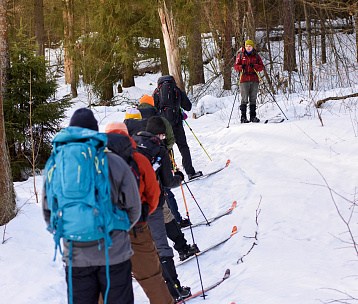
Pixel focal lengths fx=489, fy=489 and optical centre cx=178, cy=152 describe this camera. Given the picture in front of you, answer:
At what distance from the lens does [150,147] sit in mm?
4656

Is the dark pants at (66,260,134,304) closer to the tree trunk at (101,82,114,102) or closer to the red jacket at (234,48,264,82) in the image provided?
the red jacket at (234,48,264,82)

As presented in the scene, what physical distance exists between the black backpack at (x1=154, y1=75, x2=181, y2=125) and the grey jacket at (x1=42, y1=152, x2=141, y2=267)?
497 centimetres

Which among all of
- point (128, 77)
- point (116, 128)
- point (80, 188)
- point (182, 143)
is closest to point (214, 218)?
point (182, 143)

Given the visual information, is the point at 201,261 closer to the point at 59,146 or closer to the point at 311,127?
the point at 59,146

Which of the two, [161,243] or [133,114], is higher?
[133,114]

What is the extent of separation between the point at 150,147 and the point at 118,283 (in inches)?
65.1

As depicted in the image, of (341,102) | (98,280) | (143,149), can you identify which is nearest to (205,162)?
(341,102)

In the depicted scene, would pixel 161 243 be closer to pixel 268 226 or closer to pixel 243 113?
pixel 268 226

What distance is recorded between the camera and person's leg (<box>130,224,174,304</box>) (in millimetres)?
4020

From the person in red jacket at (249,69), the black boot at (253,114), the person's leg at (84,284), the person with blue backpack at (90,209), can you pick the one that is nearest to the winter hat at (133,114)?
the person with blue backpack at (90,209)

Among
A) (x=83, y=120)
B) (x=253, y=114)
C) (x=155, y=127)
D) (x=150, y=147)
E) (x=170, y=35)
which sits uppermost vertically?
(x=170, y=35)

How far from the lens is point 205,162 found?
10125mm

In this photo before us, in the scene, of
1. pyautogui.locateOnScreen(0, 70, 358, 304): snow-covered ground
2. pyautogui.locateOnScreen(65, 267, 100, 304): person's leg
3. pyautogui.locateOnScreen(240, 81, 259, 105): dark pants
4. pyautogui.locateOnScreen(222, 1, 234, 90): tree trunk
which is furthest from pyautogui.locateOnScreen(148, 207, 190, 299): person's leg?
pyautogui.locateOnScreen(222, 1, 234, 90): tree trunk

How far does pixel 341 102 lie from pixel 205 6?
9776 mm
